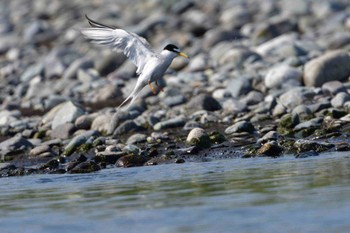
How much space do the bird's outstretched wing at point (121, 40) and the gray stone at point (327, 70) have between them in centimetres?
519

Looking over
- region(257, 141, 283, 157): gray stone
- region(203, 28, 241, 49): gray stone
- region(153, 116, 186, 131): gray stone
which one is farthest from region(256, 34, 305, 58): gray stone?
region(257, 141, 283, 157): gray stone

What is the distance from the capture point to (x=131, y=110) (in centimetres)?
1933

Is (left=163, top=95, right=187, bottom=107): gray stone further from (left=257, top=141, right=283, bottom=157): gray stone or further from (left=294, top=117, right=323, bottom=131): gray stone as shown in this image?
(left=257, top=141, right=283, bottom=157): gray stone

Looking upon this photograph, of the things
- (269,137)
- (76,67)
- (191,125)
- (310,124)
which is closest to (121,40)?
(191,125)

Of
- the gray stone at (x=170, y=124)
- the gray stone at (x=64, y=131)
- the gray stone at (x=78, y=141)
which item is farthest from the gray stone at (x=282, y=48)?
the gray stone at (x=78, y=141)

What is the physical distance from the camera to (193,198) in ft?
32.4

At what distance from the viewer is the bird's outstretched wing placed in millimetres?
15711

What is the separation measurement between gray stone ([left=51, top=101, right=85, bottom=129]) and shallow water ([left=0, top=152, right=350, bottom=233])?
573 cm

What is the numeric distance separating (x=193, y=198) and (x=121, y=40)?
651 centimetres

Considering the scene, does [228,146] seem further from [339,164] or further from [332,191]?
[332,191]

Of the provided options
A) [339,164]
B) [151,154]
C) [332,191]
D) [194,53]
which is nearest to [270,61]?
[194,53]

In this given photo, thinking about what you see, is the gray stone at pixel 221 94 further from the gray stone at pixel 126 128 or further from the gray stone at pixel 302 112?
the gray stone at pixel 302 112

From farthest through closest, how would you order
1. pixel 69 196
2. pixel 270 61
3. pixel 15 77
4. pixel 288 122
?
pixel 15 77
pixel 270 61
pixel 288 122
pixel 69 196

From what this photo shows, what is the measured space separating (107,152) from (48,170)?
3.41 ft
